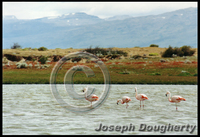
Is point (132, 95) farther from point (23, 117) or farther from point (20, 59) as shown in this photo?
point (20, 59)

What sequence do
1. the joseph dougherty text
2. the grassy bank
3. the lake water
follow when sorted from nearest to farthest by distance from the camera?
the lake water
the joseph dougherty text
the grassy bank

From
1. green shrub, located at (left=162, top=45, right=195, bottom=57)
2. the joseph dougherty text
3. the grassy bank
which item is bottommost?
the joseph dougherty text

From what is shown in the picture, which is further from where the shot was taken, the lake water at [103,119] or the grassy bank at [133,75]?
the grassy bank at [133,75]

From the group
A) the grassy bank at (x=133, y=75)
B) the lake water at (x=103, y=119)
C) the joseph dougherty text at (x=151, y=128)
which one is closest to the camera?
the lake water at (x=103, y=119)

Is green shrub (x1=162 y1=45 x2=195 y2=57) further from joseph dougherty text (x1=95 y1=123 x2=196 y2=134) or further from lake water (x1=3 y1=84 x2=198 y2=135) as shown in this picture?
joseph dougherty text (x1=95 y1=123 x2=196 y2=134)

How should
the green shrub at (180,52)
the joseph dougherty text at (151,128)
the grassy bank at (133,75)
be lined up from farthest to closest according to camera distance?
the green shrub at (180,52), the grassy bank at (133,75), the joseph dougherty text at (151,128)

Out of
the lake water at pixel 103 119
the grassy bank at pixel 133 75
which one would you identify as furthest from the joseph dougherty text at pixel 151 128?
the grassy bank at pixel 133 75

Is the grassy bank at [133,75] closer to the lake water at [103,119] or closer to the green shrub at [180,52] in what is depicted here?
the lake water at [103,119]

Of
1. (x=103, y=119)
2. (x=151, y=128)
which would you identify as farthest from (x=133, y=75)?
(x=151, y=128)

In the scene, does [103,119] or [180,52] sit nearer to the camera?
[103,119]

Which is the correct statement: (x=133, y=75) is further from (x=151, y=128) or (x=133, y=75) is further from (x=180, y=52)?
(x=151, y=128)

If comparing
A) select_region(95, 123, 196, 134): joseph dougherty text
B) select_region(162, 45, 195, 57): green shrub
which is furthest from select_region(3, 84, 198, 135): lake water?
select_region(162, 45, 195, 57): green shrub

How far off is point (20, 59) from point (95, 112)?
43.1 metres

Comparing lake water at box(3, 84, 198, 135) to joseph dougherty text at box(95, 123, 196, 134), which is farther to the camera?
joseph dougherty text at box(95, 123, 196, 134)
